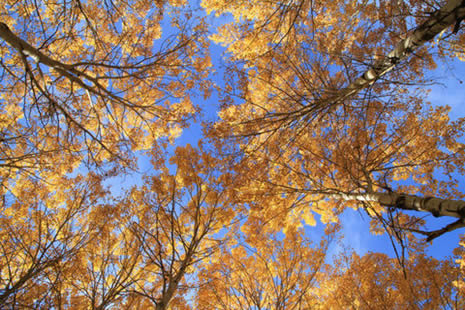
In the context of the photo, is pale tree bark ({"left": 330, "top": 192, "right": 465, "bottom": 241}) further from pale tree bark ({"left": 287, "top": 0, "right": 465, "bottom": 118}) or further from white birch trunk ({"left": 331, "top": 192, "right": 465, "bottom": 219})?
pale tree bark ({"left": 287, "top": 0, "right": 465, "bottom": 118})

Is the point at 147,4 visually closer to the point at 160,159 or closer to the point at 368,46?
the point at 160,159

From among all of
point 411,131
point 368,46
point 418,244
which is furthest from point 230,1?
point 418,244

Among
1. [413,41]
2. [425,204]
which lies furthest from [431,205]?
[413,41]

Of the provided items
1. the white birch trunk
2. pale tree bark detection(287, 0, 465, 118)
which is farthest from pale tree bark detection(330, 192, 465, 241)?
pale tree bark detection(287, 0, 465, 118)

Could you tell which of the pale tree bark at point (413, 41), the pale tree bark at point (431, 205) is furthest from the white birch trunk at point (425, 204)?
the pale tree bark at point (413, 41)

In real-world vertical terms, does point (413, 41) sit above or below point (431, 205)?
above

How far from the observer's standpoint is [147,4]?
17.6ft

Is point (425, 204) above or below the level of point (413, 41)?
below

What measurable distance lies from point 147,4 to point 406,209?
665cm

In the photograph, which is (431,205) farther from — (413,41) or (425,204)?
(413,41)

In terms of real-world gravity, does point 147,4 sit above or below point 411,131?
above

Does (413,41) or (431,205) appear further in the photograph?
(413,41)

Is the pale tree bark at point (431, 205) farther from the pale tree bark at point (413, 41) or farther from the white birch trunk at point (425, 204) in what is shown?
the pale tree bark at point (413, 41)

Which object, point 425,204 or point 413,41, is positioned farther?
point 413,41
